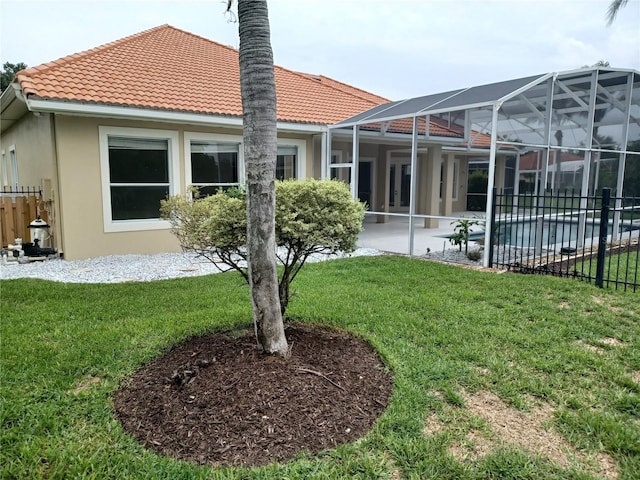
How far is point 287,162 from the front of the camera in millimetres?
12281

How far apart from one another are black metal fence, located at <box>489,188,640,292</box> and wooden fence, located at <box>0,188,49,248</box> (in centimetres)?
986

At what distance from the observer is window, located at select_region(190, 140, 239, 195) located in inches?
412

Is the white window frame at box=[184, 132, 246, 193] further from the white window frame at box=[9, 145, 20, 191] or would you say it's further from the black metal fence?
the white window frame at box=[9, 145, 20, 191]

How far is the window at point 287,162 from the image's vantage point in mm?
12091

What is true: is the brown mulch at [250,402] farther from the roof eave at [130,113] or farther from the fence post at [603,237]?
the roof eave at [130,113]

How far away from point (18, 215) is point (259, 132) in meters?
8.97

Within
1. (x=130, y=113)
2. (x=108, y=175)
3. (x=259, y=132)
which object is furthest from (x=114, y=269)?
(x=259, y=132)

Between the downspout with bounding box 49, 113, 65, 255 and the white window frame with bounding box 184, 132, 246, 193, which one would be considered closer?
the downspout with bounding box 49, 113, 65, 255

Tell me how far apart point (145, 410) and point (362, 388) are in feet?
5.37

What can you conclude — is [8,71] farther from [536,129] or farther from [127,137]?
[536,129]

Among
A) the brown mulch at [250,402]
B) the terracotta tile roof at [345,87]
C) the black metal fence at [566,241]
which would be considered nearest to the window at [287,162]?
the black metal fence at [566,241]

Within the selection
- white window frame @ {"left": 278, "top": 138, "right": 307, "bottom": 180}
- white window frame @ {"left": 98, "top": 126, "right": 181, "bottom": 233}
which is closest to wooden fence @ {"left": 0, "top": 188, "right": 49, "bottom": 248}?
white window frame @ {"left": 98, "top": 126, "right": 181, "bottom": 233}

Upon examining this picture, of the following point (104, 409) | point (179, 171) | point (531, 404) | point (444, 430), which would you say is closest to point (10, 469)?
point (104, 409)

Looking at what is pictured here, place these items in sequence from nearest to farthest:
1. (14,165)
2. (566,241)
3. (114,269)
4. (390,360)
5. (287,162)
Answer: (390,360) < (114,269) < (566,241) < (287,162) < (14,165)
